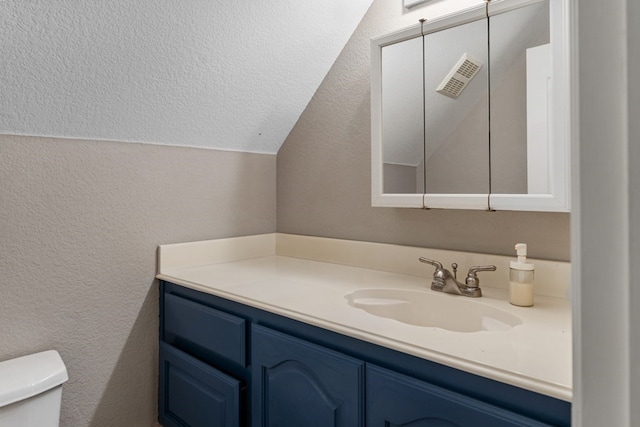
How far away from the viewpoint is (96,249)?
152 centimetres

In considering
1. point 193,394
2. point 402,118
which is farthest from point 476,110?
point 193,394

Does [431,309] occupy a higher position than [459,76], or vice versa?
[459,76]

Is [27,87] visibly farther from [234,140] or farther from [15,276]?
[234,140]

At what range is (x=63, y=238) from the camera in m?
1.44

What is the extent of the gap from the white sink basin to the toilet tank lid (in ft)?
3.11

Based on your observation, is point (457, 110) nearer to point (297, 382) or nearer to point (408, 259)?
point (408, 259)

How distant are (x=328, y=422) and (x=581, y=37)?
103cm

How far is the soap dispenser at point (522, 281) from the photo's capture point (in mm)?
1148

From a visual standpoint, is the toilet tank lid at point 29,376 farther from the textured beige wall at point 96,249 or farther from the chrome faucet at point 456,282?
the chrome faucet at point 456,282

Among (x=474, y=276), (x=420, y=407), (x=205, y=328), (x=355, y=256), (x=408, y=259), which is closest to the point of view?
(x=420, y=407)

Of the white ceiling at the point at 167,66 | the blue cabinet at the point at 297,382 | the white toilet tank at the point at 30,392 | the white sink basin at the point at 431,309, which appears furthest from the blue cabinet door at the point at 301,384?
the white ceiling at the point at 167,66

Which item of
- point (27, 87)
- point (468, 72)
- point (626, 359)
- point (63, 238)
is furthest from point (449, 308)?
point (27, 87)

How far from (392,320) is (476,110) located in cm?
76

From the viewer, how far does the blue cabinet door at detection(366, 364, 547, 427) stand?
77 centimetres
